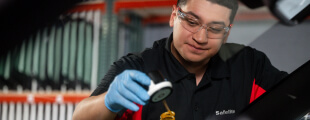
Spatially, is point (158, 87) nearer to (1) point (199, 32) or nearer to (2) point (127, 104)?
(2) point (127, 104)

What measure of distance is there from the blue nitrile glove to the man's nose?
201 mm

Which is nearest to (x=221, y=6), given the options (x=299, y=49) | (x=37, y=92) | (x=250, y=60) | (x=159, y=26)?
(x=299, y=49)

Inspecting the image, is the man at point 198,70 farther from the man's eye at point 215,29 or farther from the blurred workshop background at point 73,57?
the blurred workshop background at point 73,57

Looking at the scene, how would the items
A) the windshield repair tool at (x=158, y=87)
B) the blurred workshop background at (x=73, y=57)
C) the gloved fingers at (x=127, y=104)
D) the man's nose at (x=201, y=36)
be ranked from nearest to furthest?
the windshield repair tool at (x=158, y=87)
the gloved fingers at (x=127, y=104)
the man's nose at (x=201, y=36)
the blurred workshop background at (x=73, y=57)

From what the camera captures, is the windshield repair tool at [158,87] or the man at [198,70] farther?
the man at [198,70]

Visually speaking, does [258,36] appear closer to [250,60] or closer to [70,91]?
[250,60]

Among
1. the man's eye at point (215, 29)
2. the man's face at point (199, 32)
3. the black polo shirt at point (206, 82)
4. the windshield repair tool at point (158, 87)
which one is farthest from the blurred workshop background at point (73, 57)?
the windshield repair tool at point (158, 87)

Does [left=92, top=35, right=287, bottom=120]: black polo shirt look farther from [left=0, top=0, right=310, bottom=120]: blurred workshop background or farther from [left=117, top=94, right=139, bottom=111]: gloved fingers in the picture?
[left=0, top=0, right=310, bottom=120]: blurred workshop background

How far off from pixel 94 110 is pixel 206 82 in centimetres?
33

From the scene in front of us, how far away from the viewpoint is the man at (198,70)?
630 millimetres

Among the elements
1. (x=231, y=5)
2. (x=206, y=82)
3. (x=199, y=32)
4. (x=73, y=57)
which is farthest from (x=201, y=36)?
(x=73, y=57)

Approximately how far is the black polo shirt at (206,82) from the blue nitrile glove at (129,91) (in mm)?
188

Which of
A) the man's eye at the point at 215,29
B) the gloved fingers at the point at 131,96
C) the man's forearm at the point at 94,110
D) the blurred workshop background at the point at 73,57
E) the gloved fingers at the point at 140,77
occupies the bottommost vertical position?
the blurred workshop background at the point at 73,57

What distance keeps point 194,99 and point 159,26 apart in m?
1.45
